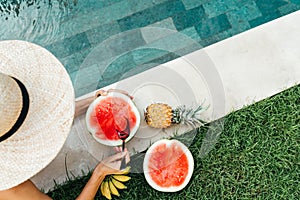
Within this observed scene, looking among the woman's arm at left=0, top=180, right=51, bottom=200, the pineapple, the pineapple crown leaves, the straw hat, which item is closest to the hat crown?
the straw hat

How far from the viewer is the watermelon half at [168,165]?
2875 mm

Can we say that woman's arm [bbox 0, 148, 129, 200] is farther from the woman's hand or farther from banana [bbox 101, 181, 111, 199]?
banana [bbox 101, 181, 111, 199]

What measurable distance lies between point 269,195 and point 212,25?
118 cm

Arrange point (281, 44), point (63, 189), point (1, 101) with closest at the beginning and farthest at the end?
point (1, 101), point (63, 189), point (281, 44)

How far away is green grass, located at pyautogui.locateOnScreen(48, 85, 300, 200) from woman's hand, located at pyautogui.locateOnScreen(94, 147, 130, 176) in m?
0.21

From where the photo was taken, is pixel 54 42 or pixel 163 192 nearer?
pixel 163 192

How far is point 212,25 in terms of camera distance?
135 inches

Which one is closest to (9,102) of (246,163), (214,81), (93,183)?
(93,183)

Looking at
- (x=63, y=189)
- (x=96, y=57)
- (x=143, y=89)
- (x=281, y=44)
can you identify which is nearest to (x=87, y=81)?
(x=96, y=57)

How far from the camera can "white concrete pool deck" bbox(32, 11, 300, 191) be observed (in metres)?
2.97

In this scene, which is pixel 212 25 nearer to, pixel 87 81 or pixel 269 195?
pixel 87 81

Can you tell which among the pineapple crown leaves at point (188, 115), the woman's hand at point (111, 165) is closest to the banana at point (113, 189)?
the woman's hand at point (111, 165)

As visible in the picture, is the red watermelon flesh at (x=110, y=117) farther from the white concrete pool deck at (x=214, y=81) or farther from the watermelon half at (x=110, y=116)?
the white concrete pool deck at (x=214, y=81)

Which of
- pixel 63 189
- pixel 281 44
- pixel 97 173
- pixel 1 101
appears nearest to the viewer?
pixel 1 101
